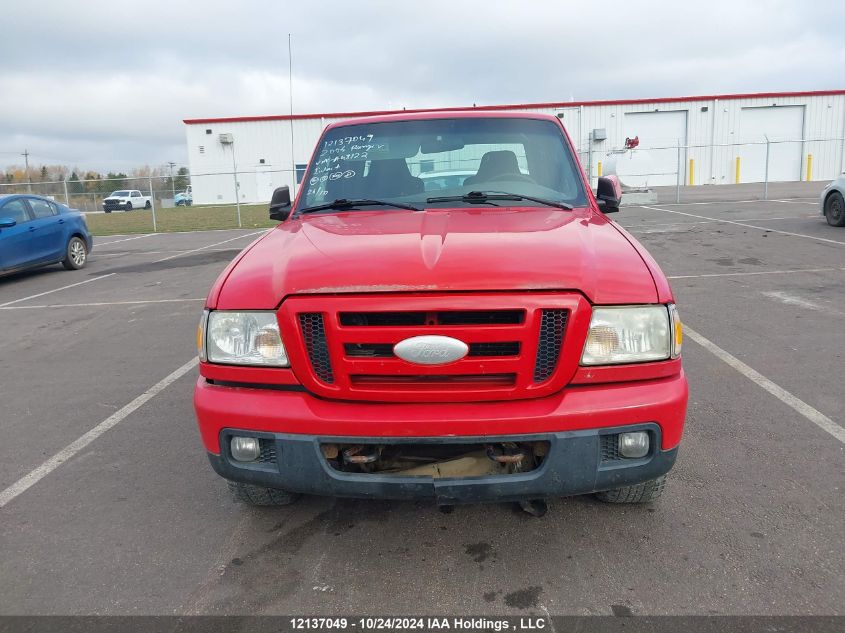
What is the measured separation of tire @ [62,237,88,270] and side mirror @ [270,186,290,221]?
9827 millimetres

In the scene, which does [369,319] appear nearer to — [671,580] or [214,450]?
[214,450]

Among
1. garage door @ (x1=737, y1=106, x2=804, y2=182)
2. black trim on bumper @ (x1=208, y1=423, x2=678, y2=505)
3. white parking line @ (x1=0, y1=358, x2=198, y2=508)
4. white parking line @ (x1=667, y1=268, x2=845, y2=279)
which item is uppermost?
garage door @ (x1=737, y1=106, x2=804, y2=182)

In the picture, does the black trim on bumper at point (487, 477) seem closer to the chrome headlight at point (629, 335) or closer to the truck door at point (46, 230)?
the chrome headlight at point (629, 335)

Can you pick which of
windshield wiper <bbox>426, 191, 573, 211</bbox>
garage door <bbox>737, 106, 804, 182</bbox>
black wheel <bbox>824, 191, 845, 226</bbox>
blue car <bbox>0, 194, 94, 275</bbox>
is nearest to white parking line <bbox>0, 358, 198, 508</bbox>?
windshield wiper <bbox>426, 191, 573, 211</bbox>

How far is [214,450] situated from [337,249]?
92cm

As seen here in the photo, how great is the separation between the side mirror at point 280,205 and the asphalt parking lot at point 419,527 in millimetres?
1476

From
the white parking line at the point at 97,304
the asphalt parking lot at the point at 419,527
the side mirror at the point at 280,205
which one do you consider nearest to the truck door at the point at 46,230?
the white parking line at the point at 97,304

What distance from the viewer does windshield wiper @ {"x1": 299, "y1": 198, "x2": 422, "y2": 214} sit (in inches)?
136

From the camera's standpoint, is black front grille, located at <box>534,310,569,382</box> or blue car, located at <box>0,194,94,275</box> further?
blue car, located at <box>0,194,94,275</box>

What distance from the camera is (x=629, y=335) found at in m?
2.40

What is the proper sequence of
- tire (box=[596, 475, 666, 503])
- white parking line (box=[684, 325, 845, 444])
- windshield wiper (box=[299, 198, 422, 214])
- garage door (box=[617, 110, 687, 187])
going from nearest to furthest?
1. tire (box=[596, 475, 666, 503])
2. windshield wiper (box=[299, 198, 422, 214])
3. white parking line (box=[684, 325, 845, 444])
4. garage door (box=[617, 110, 687, 187])

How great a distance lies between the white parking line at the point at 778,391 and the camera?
3809 mm

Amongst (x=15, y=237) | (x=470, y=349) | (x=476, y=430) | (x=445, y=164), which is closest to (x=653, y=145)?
(x=15, y=237)

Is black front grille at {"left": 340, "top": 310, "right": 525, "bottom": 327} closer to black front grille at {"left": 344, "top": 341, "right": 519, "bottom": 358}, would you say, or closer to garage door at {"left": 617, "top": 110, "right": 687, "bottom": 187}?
black front grille at {"left": 344, "top": 341, "right": 519, "bottom": 358}
